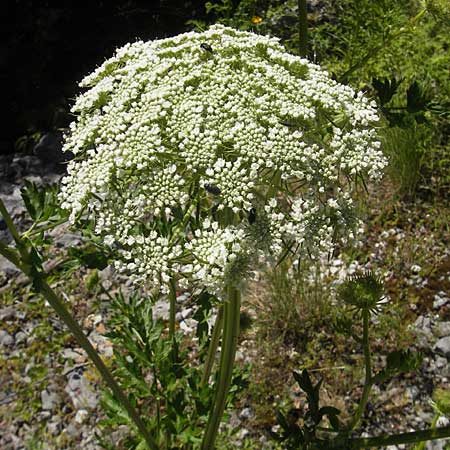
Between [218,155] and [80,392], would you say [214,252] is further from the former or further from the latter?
[80,392]

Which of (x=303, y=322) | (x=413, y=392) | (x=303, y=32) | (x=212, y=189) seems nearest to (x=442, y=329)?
(x=413, y=392)

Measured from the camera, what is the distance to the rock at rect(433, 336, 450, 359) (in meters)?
3.61

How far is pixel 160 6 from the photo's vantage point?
6.45m

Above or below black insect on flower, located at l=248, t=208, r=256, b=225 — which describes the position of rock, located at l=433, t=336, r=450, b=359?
above

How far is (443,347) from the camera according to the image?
3.63 m

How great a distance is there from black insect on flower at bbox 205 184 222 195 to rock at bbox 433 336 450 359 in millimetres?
2545

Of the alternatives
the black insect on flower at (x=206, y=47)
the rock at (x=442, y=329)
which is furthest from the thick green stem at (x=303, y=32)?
the rock at (x=442, y=329)

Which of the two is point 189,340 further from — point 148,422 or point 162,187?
point 162,187

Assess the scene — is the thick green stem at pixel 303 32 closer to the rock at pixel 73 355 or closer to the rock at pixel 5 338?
the rock at pixel 73 355

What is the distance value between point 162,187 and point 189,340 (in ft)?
7.92

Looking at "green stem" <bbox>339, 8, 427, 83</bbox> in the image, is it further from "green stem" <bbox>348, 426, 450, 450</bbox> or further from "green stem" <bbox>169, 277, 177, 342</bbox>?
"green stem" <bbox>348, 426, 450, 450</bbox>

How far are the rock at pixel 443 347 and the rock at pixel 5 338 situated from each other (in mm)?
2790

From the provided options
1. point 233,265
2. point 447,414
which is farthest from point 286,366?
point 233,265

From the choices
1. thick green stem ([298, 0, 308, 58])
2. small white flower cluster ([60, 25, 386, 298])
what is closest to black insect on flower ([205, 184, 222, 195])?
small white flower cluster ([60, 25, 386, 298])
